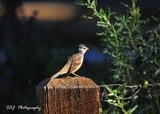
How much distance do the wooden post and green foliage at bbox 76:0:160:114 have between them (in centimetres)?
63

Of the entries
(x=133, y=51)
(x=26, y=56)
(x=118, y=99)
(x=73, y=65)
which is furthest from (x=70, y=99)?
(x=26, y=56)

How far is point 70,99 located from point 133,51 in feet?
2.87

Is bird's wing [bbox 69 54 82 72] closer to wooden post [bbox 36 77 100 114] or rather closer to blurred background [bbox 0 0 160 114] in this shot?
wooden post [bbox 36 77 100 114]

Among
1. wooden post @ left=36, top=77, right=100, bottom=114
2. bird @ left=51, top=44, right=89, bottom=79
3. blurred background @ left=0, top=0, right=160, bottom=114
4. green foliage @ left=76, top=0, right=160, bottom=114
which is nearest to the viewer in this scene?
wooden post @ left=36, top=77, right=100, bottom=114

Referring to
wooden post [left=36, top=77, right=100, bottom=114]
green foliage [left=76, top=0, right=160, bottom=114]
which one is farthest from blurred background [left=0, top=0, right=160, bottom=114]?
wooden post [left=36, top=77, right=100, bottom=114]

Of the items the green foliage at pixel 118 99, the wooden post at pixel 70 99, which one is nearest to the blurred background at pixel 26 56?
the green foliage at pixel 118 99

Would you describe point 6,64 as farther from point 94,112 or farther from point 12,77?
point 94,112

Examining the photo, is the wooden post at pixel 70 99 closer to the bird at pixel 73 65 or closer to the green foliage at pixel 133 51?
the bird at pixel 73 65

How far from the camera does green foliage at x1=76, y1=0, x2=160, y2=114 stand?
366 centimetres

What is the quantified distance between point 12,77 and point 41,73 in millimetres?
349

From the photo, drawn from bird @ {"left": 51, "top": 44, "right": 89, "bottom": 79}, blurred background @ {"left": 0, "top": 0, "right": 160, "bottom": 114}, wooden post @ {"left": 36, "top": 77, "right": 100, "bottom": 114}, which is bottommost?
wooden post @ {"left": 36, "top": 77, "right": 100, "bottom": 114}

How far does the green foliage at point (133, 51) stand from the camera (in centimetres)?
366

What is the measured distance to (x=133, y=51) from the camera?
377 cm

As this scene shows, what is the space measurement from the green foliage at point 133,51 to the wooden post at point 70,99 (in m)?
0.63
